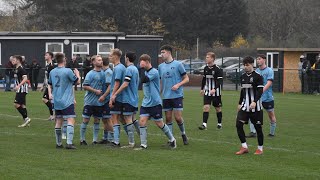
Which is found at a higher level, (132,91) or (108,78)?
(108,78)

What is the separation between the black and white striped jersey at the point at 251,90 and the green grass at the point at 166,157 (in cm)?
91

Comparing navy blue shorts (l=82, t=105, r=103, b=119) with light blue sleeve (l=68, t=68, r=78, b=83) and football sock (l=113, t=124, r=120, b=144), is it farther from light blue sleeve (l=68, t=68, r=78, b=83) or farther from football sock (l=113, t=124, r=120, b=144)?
light blue sleeve (l=68, t=68, r=78, b=83)

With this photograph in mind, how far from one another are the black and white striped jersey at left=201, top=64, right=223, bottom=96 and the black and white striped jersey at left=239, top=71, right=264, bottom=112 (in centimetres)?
462

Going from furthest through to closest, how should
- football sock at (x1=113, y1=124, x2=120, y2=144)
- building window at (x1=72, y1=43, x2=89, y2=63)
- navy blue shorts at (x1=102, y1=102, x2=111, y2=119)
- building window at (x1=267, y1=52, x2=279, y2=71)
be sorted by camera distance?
building window at (x1=72, y1=43, x2=89, y2=63) < building window at (x1=267, y1=52, x2=279, y2=71) < navy blue shorts at (x1=102, y1=102, x2=111, y2=119) < football sock at (x1=113, y1=124, x2=120, y2=144)

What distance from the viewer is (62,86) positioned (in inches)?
600

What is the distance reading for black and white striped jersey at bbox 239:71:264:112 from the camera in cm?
1459

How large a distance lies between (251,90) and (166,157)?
210cm

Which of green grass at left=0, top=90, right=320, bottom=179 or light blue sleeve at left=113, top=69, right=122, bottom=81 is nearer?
green grass at left=0, top=90, right=320, bottom=179

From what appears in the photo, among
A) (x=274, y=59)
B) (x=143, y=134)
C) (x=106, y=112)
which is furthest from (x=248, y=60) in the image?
(x=274, y=59)

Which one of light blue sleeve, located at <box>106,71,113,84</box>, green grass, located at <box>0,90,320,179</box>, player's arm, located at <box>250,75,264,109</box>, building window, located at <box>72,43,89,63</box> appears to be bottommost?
green grass, located at <box>0,90,320,179</box>

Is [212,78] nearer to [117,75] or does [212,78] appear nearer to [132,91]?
[132,91]

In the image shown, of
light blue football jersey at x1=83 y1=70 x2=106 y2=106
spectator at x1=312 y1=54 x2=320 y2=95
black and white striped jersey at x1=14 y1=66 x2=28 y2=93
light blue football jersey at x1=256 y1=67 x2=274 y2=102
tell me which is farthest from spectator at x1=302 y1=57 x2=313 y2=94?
light blue football jersey at x1=83 y1=70 x2=106 y2=106

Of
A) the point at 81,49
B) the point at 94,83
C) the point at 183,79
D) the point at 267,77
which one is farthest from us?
the point at 81,49

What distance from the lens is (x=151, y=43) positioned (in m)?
50.2
